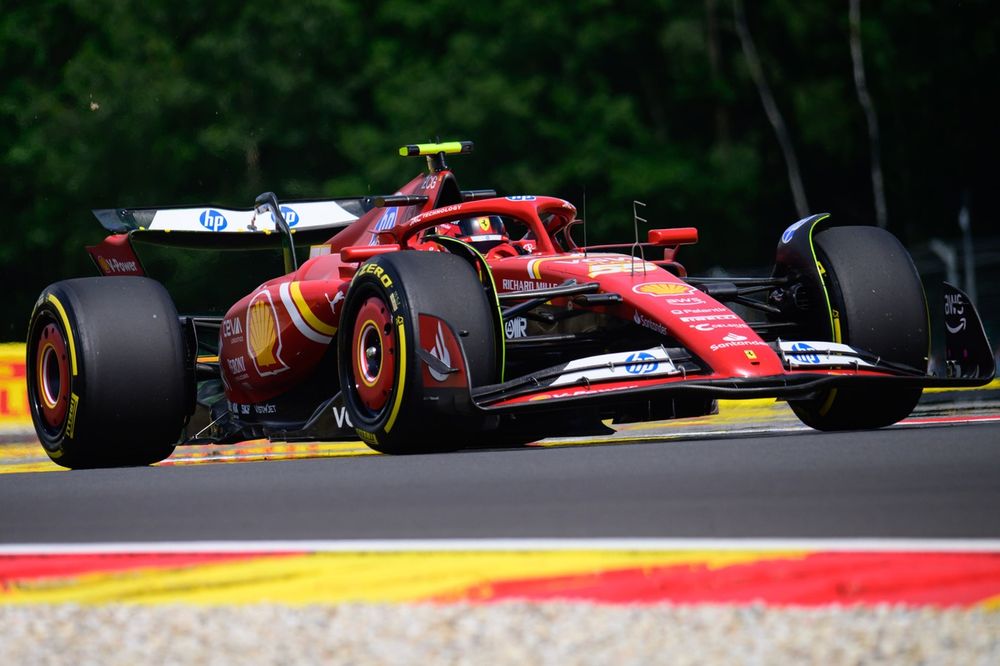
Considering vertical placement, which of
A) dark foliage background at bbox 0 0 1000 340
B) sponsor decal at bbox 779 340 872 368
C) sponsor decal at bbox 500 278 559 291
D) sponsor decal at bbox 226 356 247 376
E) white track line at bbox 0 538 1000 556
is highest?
dark foliage background at bbox 0 0 1000 340

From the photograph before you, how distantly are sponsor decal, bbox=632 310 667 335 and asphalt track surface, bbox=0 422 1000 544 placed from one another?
1.57ft

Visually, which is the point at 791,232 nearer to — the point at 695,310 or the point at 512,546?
the point at 695,310

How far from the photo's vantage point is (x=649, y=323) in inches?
284

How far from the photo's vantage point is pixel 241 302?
902 centimetres

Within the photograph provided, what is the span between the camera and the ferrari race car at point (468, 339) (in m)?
6.98

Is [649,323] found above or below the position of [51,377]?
above

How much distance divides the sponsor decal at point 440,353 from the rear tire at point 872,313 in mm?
1755

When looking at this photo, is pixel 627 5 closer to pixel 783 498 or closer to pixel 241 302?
pixel 241 302

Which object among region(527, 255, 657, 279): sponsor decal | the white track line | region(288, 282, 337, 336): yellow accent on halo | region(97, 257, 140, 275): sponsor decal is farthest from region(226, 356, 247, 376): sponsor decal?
the white track line

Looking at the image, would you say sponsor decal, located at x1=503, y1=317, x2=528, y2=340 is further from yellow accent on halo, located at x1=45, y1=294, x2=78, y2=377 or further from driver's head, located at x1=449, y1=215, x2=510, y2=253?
yellow accent on halo, located at x1=45, y1=294, x2=78, y2=377

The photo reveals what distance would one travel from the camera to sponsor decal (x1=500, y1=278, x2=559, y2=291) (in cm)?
766

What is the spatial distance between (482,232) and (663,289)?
1.49 meters

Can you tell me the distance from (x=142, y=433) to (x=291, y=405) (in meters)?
0.85

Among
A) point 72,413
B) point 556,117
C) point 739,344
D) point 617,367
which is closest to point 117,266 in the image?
point 72,413
